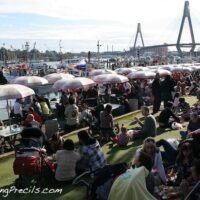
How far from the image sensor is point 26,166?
888cm

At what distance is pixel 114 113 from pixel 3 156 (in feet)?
26.6

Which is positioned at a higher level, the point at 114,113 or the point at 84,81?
the point at 84,81

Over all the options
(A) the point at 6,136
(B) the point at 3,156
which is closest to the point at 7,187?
(B) the point at 3,156

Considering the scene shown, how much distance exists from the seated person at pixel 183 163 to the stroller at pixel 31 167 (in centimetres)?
264

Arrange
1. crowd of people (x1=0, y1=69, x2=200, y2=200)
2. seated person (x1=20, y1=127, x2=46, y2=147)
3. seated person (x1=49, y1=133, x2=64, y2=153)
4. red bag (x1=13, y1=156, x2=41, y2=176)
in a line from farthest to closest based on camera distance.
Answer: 1. seated person (x1=49, y1=133, x2=64, y2=153)
2. seated person (x1=20, y1=127, x2=46, y2=147)
3. red bag (x1=13, y1=156, x2=41, y2=176)
4. crowd of people (x1=0, y1=69, x2=200, y2=200)

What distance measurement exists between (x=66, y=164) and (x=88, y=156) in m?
0.50

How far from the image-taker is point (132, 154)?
1169 cm

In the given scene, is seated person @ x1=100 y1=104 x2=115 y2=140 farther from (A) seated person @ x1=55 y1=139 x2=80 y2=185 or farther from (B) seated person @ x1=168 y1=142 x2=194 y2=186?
(B) seated person @ x1=168 y1=142 x2=194 y2=186

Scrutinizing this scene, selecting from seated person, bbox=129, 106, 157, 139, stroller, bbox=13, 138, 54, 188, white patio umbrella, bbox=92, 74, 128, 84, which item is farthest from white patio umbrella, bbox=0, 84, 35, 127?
white patio umbrella, bbox=92, 74, 128, 84

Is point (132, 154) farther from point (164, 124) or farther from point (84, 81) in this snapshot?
Result: point (84, 81)

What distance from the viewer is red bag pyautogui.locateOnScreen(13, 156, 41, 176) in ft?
29.1

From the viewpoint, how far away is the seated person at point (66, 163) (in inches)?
344

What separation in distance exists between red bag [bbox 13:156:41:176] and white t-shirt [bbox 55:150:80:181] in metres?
0.47

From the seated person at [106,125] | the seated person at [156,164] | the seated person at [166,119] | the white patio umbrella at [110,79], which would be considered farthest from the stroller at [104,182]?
the white patio umbrella at [110,79]
